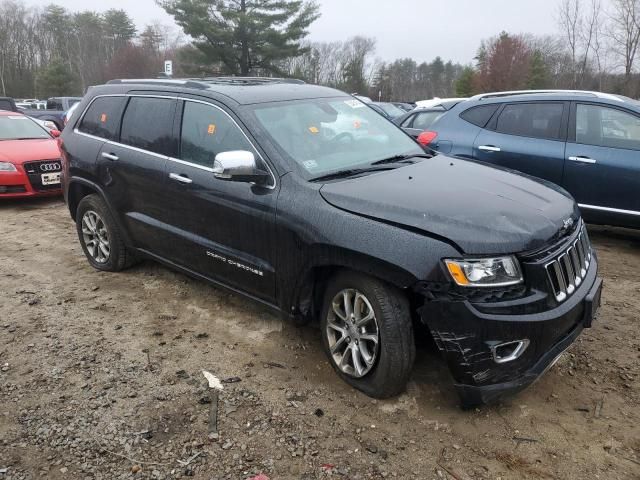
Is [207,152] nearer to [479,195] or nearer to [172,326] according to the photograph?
[172,326]

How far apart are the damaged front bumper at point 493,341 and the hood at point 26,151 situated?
7567mm

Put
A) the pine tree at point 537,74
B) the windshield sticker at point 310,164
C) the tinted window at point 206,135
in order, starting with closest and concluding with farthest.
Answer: the windshield sticker at point 310,164, the tinted window at point 206,135, the pine tree at point 537,74

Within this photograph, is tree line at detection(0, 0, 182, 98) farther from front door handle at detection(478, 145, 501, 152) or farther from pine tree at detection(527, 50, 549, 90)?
front door handle at detection(478, 145, 501, 152)

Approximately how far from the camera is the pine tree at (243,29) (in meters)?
33.9

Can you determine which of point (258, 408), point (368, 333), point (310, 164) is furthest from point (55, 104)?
point (368, 333)

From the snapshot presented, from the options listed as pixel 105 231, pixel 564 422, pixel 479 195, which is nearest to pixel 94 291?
pixel 105 231

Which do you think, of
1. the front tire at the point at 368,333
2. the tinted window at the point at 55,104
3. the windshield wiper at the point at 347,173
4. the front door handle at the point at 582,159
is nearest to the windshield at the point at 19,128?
the windshield wiper at the point at 347,173

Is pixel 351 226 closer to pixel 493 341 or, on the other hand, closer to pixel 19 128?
pixel 493 341

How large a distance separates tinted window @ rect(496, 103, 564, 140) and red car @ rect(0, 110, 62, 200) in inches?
242

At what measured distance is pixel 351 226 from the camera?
114 inches

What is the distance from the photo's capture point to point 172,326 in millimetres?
4070

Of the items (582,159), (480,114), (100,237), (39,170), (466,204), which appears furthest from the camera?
(39,170)

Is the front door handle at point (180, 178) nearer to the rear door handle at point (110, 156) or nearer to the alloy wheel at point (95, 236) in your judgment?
the rear door handle at point (110, 156)

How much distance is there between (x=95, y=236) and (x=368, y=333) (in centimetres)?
335
